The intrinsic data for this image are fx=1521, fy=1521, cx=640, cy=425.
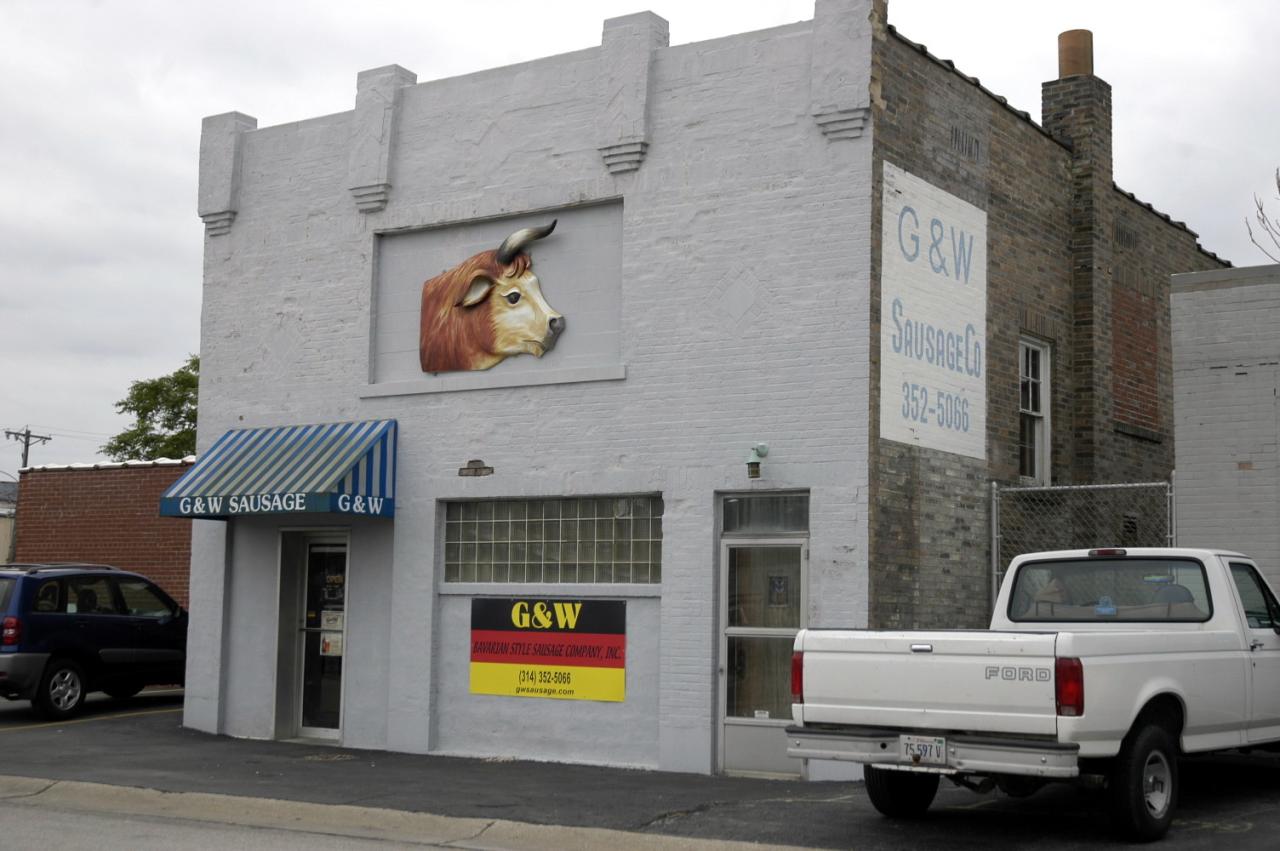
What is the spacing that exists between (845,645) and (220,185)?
10.3 metres

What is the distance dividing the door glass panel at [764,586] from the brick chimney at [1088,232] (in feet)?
14.3

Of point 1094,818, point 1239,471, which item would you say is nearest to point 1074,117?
point 1239,471

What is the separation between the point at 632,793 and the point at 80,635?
8258 mm

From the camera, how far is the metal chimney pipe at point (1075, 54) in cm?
1667

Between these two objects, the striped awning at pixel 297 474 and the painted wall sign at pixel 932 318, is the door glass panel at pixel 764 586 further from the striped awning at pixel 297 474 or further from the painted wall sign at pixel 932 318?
the striped awning at pixel 297 474

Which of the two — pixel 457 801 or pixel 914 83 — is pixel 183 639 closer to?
pixel 457 801

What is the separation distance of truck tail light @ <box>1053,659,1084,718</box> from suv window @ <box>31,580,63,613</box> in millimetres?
12090

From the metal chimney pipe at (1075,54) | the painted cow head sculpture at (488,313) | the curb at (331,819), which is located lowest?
the curb at (331,819)

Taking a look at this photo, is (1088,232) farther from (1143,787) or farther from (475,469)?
(1143,787)

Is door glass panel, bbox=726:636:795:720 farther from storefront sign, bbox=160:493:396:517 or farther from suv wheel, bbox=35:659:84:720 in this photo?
suv wheel, bbox=35:659:84:720

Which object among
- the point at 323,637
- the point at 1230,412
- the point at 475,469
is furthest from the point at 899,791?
the point at 323,637

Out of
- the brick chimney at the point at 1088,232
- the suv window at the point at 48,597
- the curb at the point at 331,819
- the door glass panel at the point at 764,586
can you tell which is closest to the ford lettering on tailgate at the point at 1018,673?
the curb at the point at 331,819

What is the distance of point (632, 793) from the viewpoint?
11695 millimetres

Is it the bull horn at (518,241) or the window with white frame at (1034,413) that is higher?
the bull horn at (518,241)
